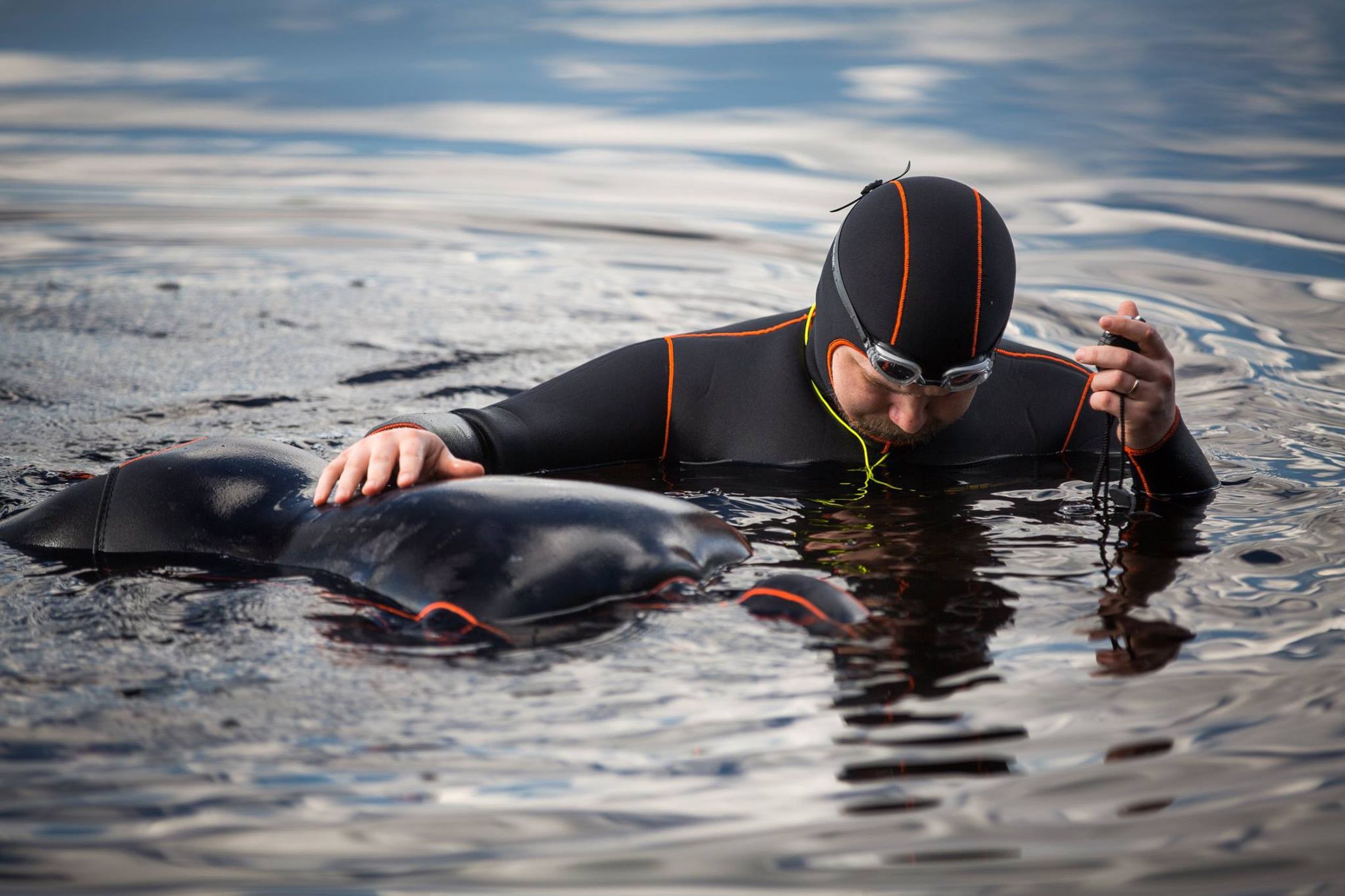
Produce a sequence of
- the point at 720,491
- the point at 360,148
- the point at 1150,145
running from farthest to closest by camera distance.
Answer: the point at 360,148 → the point at 1150,145 → the point at 720,491

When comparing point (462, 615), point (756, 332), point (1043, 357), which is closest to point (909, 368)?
point (756, 332)

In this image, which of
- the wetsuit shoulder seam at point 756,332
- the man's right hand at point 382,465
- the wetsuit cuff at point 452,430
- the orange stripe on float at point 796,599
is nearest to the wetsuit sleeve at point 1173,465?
the wetsuit shoulder seam at point 756,332

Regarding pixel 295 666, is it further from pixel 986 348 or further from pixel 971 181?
pixel 971 181

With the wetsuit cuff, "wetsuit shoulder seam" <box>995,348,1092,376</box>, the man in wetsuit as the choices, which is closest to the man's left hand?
the man in wetsuit

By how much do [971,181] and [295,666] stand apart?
8166 millimetres

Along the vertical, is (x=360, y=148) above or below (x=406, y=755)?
above

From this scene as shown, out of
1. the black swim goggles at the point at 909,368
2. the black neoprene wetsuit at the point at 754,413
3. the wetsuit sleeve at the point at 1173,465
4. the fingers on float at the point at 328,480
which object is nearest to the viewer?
the fingers on float at the point at 328,480

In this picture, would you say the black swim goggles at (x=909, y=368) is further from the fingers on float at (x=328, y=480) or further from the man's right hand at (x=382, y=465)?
the fingers on float at (x=328, y=480)

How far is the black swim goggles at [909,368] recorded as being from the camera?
3709mm

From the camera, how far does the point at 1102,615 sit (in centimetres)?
316

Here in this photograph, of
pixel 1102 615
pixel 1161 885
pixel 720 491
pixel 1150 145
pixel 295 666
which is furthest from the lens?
pixel 1150 145

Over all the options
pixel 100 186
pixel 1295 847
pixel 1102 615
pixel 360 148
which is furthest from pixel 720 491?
pixel 360 148

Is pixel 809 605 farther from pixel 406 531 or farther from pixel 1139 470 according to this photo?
pixel 1139 470

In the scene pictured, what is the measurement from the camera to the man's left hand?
3.59 m
